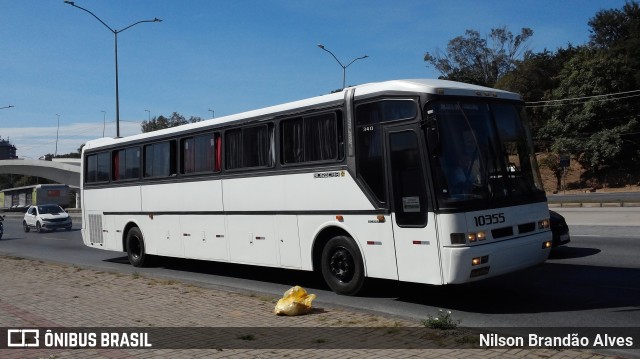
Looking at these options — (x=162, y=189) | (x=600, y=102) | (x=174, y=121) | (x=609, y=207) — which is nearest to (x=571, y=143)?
(x=600, y=102)

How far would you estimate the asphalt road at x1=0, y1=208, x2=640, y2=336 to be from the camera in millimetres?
7980

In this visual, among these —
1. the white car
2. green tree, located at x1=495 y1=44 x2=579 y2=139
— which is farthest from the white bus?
green tree, located at x1=495 y1=44 x2=579 y2=139

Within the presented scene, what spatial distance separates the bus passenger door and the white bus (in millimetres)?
17

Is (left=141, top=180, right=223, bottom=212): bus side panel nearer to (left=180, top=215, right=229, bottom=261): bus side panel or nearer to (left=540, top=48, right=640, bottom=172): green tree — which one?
(left=180, top=215, right=229, bottom=261): bus side panel

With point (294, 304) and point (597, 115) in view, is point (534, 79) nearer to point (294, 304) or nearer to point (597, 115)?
point (597, 115)

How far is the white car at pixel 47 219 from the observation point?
114 ft

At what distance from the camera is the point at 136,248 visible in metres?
15.2

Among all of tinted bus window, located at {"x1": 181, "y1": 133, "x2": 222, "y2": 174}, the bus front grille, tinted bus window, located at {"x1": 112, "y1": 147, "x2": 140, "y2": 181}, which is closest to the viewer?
tinted bus window, located at {"x1": 181, "y1": 133, "x2": 222, "y2": 174}

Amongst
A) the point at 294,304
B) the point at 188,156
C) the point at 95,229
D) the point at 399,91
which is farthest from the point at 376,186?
the point at 95,229

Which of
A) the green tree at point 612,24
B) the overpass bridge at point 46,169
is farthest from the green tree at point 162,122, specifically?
the green tree at point 612,24

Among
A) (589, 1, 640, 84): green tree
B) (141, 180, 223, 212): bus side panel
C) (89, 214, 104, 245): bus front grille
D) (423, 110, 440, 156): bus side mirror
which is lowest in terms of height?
(89, 214, 104, 245): bus front grille

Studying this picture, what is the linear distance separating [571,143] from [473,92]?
48431 millimetres

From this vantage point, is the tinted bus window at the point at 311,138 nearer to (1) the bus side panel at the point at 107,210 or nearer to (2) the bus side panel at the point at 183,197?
(2) the bus side panel at the point at 183,197

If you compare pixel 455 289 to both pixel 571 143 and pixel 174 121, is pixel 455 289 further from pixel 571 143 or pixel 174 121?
pixel 174 121
